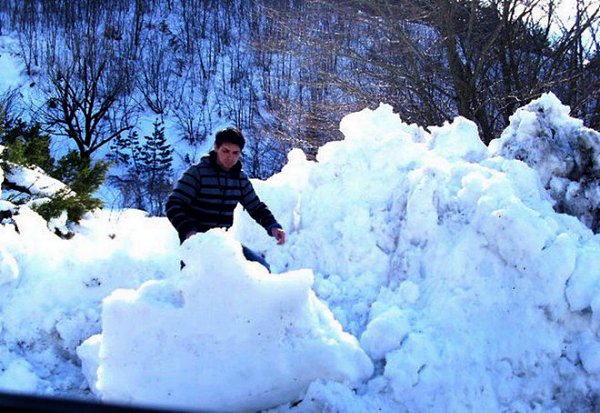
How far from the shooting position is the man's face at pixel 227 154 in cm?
432

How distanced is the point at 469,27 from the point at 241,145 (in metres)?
8.48

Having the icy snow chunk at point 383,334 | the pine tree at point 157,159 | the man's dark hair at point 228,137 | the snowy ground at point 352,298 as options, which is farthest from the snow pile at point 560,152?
the pine tree at point 157,159

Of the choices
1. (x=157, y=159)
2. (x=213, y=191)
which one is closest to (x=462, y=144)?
(x=213, y=191)

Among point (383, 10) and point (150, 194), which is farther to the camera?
point (150, 194)

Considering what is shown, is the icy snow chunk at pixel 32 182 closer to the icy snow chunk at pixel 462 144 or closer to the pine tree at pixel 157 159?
the icy snow chunk at pixel 462 144

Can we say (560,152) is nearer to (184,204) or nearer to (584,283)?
(584,283)

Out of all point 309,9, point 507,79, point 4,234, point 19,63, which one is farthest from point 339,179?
point 19,63

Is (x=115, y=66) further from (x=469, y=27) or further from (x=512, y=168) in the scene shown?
(x=512, y=168)

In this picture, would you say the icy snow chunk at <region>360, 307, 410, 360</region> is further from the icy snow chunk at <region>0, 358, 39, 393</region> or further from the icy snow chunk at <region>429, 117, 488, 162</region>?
the icy snow chunk at <region>0, 358, 39, 393</region>

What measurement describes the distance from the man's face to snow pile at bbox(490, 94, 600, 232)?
8.79 feet

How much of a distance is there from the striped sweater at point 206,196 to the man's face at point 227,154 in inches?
2.1

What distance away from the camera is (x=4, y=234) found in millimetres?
5504

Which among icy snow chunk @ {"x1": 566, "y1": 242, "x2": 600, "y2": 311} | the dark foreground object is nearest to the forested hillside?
icy snow chunk @ {"x1": 566, "y1": 242, "x2": 600, "y2": 311}

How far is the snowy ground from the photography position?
370cm
